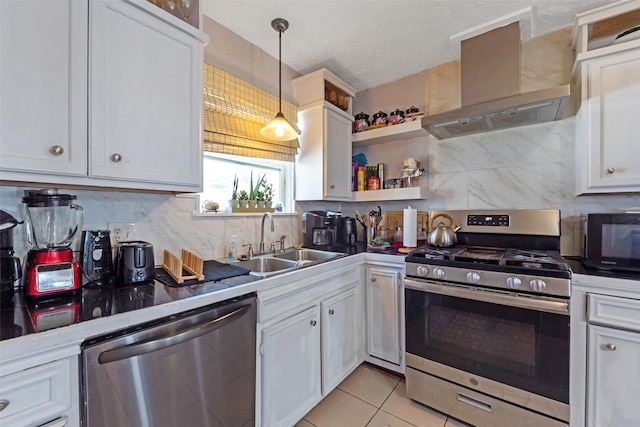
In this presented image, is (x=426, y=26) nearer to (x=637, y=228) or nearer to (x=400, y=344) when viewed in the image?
(x=637, y=228)

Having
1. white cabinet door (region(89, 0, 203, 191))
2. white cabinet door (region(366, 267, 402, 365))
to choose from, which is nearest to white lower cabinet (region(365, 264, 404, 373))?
white cabinet door (region(366, 267, 402, 365))

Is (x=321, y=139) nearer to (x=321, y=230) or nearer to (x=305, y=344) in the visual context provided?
(x=321, y=230)

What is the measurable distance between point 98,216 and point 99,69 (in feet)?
2.21

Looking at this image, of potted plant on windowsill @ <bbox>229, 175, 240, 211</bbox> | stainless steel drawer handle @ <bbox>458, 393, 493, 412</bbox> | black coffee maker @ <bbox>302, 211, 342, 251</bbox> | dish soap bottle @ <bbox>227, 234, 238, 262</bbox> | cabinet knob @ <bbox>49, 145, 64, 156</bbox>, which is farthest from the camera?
black coffee maker @ <bbox>302, 211, 342, 251</bbox>

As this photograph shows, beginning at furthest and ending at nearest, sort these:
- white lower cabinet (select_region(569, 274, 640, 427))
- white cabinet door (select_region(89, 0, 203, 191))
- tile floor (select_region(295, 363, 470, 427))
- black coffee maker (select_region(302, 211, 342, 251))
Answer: black coffee maker (select_region(302, 211, 342, 251))
tile floor (select_region(295, 363, 470, 427))
white lower cabinet (select_region(569, 274, 640, 427))
white cabinet door (select_region(89, 0, 203, 191))

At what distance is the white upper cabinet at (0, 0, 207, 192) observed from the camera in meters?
0.89

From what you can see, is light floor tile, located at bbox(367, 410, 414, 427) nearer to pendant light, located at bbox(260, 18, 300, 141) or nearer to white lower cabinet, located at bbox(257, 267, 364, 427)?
white lower cabinet, located at bbox(257, 267, 364, 427)

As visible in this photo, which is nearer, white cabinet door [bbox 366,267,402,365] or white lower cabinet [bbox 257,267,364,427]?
white lower cabinet [bbox 257,267,364,427]

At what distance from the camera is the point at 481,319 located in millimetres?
1495

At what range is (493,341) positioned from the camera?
57.9 inches

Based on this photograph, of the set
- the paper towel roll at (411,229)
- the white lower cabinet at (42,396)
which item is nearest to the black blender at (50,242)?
the white lower cabinet at (42,396)

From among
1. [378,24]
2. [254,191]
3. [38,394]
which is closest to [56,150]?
[38,394]

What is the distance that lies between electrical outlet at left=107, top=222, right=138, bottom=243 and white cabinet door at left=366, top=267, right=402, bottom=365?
155 cm

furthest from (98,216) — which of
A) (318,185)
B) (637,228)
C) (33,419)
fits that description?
(637,228)
